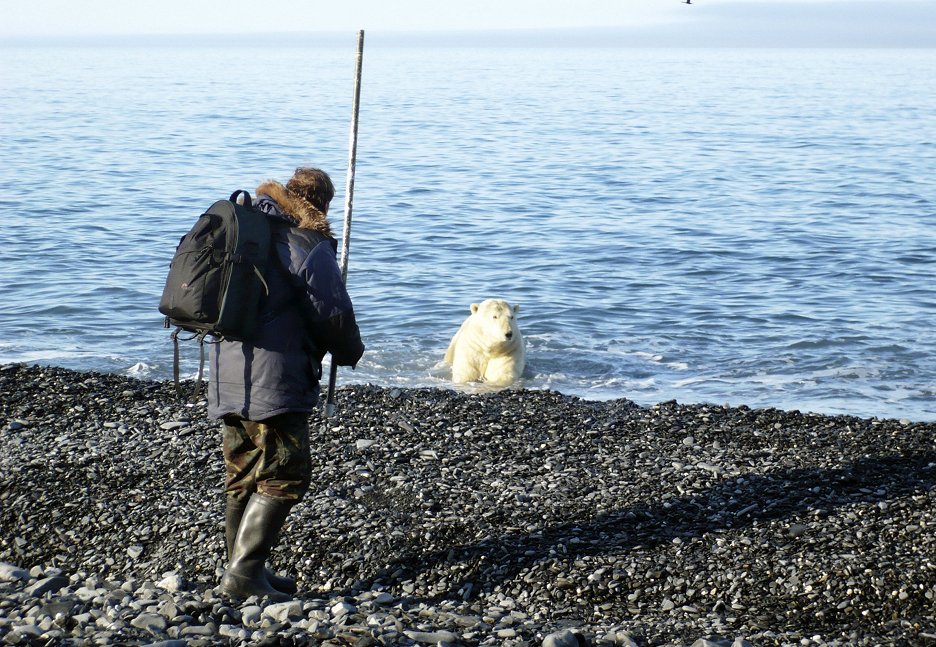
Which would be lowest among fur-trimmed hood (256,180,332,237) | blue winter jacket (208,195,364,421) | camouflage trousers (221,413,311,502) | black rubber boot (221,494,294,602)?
black rubber boot (221,494,294,602)

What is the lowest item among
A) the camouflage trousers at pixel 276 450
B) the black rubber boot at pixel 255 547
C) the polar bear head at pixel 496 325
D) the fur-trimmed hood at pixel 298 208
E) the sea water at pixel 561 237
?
the sea water at pixel 561 237

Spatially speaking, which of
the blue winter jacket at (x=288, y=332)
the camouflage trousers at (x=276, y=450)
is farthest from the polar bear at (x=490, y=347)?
the blue winter jacket at (x=288, y=332)

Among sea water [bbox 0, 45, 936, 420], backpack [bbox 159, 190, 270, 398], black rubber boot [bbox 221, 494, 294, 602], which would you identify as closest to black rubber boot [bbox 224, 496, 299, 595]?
black rubber boot [bbox 221, 494, 294, 602]

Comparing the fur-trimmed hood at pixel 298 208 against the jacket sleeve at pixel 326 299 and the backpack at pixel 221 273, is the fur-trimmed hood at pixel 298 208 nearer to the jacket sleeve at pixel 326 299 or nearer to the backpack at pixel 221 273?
the jacket sleeve at pixel 326 299

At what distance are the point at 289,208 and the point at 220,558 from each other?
2374 millimetres

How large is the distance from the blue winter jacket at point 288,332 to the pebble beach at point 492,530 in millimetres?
1152

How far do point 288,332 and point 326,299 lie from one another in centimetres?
32

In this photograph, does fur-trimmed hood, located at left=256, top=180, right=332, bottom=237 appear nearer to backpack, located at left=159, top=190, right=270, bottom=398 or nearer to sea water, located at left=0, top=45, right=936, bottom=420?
backpack, located at left=159, top=190, right=270, bottom=398

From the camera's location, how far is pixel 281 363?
5.64 meters

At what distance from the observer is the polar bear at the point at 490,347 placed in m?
12.1

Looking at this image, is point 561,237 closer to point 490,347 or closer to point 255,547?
point 490,347

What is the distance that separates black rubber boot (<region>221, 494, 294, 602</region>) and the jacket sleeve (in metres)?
0.98

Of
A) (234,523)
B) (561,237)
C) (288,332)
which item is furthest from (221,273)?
(561,237)

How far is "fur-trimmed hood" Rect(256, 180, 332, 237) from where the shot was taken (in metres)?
5.66
